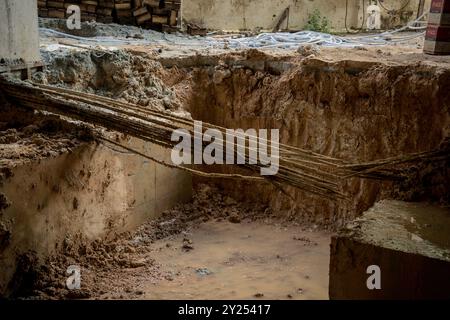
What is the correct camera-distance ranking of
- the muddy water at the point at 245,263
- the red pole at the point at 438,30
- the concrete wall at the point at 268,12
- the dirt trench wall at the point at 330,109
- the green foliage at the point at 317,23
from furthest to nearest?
the green foliage at the point at 317,23 → the concrete wall at the point at 268,12 → the red pole at the point at 438,30 → the dirt trench wall at the point at 330,109 → the muddy water at the point at 245,263

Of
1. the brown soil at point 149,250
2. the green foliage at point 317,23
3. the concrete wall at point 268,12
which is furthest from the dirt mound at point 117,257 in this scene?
the green foliage at point 317,23

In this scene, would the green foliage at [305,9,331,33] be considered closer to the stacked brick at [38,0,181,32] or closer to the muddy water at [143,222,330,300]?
the stacked brick at [38,0,181,32]

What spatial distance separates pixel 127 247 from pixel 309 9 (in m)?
7.84

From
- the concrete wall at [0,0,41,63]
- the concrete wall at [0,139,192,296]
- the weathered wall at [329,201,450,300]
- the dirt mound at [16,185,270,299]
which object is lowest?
the dirt mound at [16,185,270,299]

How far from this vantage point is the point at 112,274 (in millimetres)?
4793

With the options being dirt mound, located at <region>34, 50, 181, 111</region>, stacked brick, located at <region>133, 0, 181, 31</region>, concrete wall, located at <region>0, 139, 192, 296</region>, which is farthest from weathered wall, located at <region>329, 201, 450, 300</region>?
stacked brick, located at <region>133, 0, 181, 31</region>

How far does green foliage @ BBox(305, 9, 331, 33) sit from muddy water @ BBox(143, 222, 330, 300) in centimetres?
591

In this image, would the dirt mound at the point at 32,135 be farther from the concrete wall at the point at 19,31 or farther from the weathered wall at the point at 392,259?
the weathered wall at the point at 392,259

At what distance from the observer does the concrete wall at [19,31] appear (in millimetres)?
4998

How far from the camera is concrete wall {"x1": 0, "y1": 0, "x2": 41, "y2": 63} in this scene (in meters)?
5.00

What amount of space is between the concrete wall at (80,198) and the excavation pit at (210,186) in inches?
0.5
